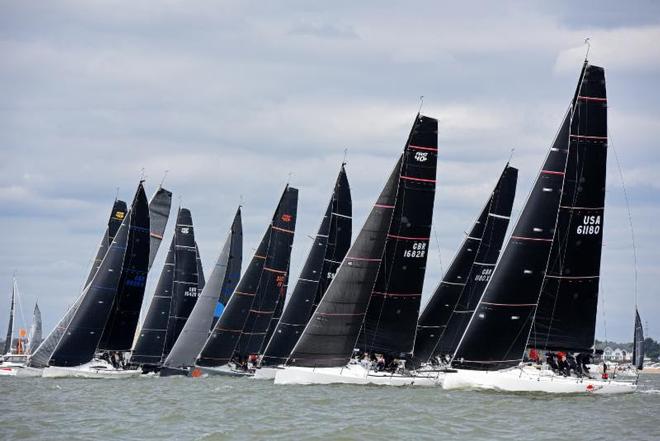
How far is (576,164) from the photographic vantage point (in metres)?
48.5

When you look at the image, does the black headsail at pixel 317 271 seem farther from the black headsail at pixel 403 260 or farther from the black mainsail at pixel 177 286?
the black headsail at pixel 403 260

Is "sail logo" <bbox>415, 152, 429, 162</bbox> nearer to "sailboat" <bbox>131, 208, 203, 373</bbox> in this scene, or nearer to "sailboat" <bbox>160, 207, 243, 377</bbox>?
"sailboat" <bbox>160, 207, 243, 377</bbox>

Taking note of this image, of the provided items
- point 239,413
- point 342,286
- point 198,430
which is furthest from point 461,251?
point 198,430

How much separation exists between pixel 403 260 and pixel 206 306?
2046cm

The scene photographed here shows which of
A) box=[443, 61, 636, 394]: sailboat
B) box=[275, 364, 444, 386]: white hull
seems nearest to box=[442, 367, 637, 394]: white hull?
box=[443, 61, 636, 394]: sailboat

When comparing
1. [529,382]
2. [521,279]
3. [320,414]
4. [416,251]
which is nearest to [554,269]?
[521,279]

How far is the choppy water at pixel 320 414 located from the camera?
3503 centimetres

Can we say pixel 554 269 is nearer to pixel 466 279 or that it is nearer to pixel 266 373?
pixel 466 279

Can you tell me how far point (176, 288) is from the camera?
241ft

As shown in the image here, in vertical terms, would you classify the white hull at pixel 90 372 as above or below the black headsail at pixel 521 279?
below

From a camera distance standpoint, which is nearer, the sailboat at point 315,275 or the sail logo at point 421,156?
the sail logo at point 421,156

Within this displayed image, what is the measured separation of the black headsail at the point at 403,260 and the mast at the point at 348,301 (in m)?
0.43

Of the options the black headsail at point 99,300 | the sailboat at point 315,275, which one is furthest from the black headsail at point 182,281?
the sailboat at point 315,275

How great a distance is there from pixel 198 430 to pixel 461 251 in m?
26.9
